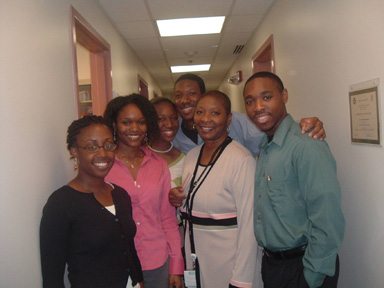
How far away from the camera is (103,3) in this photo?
3256 mm

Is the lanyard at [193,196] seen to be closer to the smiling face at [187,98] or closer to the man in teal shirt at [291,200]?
the man in teal shirt at [291,200]

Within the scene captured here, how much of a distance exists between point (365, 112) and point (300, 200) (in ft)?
2.49

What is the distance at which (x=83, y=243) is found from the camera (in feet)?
4.07

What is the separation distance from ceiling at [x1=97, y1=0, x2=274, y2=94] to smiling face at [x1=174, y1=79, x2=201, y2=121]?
1607 millimetres

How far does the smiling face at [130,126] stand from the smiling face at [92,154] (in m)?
0.31

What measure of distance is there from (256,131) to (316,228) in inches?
38.8

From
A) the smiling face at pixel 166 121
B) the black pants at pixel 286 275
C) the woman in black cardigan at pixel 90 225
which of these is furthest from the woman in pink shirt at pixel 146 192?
the black pants at pixel 286 275

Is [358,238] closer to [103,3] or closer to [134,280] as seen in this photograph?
[134,280]

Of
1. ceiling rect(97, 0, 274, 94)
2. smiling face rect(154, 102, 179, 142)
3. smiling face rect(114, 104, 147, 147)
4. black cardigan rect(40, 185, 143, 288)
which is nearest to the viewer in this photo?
black cardigan rect(40, 185, 143, 288)

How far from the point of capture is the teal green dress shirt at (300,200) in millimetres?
1198

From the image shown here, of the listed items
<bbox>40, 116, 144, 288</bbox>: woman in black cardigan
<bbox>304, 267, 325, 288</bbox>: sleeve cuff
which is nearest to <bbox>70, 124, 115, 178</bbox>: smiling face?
<bbox>40, 116, 144, 288</bbox>: woman in black cardigan

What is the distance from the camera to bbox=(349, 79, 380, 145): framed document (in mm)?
1574

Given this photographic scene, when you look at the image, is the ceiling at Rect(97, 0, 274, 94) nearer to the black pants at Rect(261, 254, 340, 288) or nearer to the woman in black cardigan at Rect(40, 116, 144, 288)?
the woman in black cardigan at Rect(40, 116, 144, 288)

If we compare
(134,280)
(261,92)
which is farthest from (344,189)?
(134,280)
